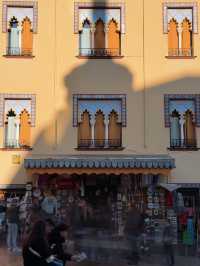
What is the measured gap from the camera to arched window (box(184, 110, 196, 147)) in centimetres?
2136

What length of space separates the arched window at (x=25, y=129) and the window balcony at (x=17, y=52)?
2.11 meters

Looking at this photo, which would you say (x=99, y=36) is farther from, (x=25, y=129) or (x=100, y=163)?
(x=100, y=163)

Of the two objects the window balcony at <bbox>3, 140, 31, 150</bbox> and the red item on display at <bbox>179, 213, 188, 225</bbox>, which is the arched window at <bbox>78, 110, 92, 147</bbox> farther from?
the red item on display at <bbox>179, 213, 188, 225</bbox>

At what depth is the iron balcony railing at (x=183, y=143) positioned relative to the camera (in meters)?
21.2

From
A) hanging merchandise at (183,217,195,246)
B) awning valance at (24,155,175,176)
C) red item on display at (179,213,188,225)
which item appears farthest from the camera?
red item on display at (179,213,188,225)

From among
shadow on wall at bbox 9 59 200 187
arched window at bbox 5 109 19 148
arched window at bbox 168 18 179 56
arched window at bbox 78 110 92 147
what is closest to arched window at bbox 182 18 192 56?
arched window at bbox 168 18 179 56

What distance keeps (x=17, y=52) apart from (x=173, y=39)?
600 centimetres

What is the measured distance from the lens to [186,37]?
71.8 feet

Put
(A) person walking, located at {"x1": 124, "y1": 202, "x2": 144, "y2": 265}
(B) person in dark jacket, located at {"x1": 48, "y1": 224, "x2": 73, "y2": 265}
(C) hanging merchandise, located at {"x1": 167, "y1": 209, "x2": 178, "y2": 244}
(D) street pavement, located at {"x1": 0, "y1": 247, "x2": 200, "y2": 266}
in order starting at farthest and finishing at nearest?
(C) hanging merchandise, located at {"x1": 167, "y1": 209, "x2": 178, "y2": 244}
(A) person walking, located at {"x1": 124, "y1": 202, "x2": 144, "y2": 265}
(D) street pavement, located at {"x1": 0, "y1": 247, "x2": 200, "y2": 266}
(B) person in dark jacket, located at {"x1": 48, "y1": 224, "x2": 73, "y2": 265}

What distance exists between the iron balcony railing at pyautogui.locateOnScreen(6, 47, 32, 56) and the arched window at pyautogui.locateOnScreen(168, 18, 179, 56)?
536 centimetres

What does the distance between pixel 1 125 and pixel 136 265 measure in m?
8.06

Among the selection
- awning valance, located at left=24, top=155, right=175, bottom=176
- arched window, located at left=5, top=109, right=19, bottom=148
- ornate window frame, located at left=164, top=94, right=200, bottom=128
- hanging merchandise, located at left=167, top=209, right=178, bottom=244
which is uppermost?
ornate window frame, located at left=164, top=94, right=200, bottom=128

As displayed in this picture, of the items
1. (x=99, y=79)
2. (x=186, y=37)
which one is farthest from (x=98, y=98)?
(x=186, y=37)

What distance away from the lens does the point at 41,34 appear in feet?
71.0
